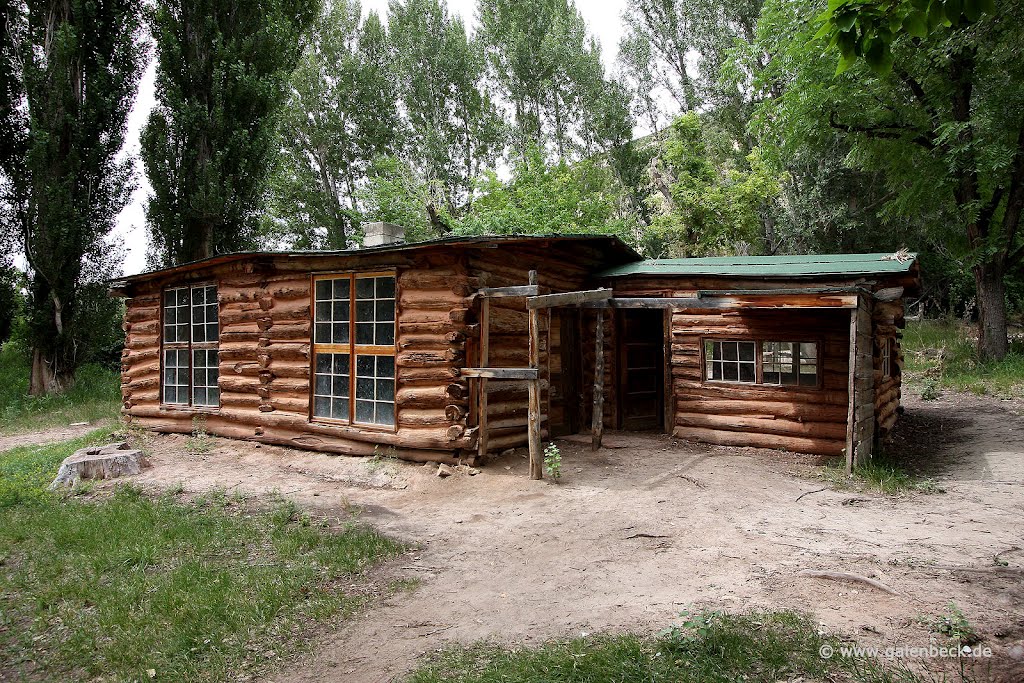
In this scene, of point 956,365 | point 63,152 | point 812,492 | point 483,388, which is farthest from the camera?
point 63,152

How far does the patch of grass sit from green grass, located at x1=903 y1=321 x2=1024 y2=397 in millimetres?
7467

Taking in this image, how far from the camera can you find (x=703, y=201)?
77.3 feet

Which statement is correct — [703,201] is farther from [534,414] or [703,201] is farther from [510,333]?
[534,414]

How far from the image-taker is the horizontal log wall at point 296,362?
8.88 meters

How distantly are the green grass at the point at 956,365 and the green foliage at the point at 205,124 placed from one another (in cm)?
2020

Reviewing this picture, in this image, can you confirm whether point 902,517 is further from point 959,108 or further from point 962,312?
point 962,312

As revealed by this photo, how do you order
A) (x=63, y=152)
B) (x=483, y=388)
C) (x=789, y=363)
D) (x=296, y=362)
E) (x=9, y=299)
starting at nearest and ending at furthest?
(x=483, y=388) < (x=789, y=363) < (x=296, y=362) < (x=63, y=152) < (x=9, y=299)

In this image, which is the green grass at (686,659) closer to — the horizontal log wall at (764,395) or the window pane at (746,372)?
the horizontal log wall at (764,395)

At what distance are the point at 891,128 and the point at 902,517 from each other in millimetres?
13675

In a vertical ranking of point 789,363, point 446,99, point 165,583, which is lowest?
point 165,583

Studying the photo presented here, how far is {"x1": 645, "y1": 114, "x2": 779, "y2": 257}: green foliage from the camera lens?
23.4 metres

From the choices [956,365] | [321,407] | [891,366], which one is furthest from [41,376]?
[956,365]

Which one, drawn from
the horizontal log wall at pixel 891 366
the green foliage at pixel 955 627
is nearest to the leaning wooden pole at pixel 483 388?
the green foliage at pixel 955 627

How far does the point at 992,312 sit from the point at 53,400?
25.9 metres
